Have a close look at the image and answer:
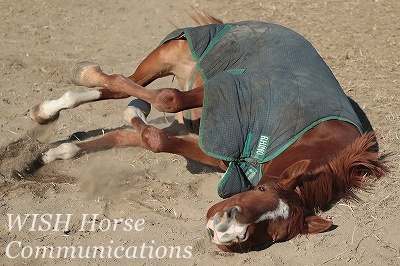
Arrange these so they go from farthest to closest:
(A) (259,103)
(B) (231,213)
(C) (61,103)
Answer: (C) (61,103)
(A) (259,103)
(B) (231,213)

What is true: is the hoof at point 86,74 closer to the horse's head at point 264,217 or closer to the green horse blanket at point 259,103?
the green horse blanket at point 259,103

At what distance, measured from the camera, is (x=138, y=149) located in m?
5.52

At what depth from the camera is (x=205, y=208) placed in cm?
453

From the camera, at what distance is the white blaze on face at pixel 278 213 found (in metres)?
3.54

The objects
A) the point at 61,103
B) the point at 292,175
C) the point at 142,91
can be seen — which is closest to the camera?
the point at 292,175

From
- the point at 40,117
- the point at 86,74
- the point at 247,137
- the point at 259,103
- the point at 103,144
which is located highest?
the point at 259,103

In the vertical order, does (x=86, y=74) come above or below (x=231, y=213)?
below

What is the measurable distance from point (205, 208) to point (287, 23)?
3847 millimetres

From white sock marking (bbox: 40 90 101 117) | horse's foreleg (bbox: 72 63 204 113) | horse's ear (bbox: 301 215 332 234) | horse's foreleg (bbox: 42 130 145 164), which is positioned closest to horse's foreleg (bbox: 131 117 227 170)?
horse's foreleg (bbox: 72 63 204 113)

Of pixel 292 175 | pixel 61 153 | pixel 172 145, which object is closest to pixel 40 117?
pixel 61 153

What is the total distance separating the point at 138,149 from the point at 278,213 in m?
2.13

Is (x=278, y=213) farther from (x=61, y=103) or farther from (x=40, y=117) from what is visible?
(x=40, y=117)

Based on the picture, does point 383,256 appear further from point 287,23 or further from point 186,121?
point 287,23

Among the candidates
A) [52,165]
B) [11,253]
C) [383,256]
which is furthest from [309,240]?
[52,165]
